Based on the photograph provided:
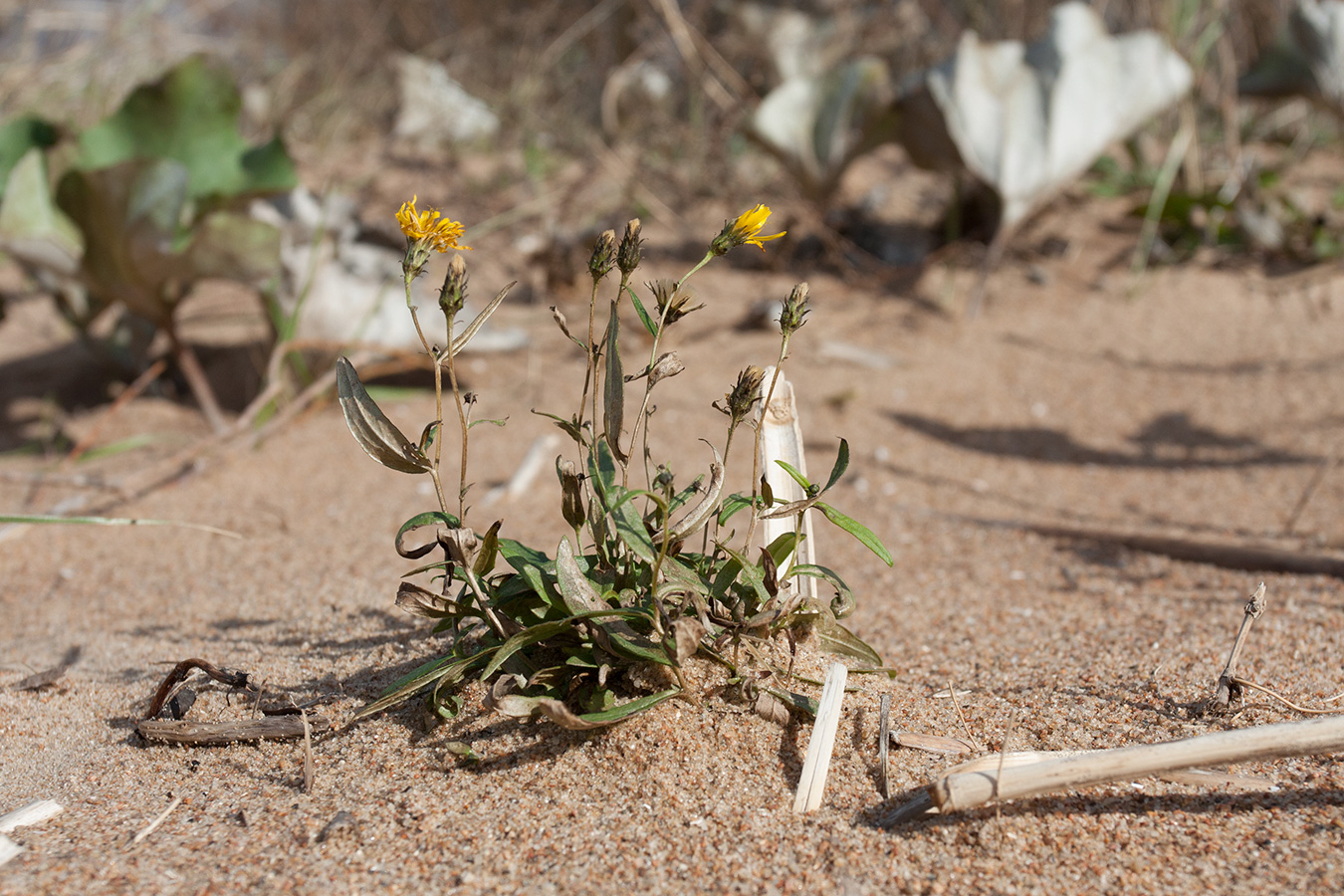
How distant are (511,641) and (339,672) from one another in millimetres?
387

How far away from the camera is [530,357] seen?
301 cm

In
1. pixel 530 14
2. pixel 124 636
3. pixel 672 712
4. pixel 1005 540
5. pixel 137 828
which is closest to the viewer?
pixel 137 828

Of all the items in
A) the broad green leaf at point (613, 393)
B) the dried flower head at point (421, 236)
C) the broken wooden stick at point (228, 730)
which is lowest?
the broken wooden stick at point (228, 730)

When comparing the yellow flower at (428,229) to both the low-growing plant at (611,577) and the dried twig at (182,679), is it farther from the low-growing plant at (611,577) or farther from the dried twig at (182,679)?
the dried twig at (182,679)

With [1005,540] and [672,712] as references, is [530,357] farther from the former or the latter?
[672,712]

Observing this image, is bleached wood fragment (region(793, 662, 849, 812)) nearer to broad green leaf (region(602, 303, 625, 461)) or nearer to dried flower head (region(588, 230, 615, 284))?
broad green leaf (region(602, 303, 625, 461))

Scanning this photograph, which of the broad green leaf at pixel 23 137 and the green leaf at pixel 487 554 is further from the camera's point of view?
the broad green leaf at pixel 23 137

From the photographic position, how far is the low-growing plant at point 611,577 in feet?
3.28

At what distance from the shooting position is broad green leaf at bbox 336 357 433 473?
39.9 inches

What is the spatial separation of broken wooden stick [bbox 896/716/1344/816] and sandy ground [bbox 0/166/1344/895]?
0.17ft

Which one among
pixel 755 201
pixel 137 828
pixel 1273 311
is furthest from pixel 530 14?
pixel 137 828

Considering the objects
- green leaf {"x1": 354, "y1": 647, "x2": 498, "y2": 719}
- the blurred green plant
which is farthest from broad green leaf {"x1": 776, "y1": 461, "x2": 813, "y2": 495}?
the blurred green plant

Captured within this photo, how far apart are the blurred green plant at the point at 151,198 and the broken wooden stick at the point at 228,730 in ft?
4.94

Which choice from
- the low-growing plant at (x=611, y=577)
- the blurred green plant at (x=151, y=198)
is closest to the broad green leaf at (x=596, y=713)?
the low-growing plant at (x=611, y=577)
